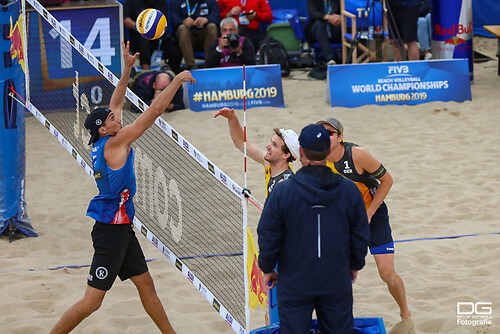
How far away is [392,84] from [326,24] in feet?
8.42

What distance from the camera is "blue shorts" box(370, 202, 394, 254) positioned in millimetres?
4977

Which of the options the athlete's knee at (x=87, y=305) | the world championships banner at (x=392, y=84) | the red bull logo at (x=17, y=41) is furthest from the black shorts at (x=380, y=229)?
the world championships banner at (x=392, y=84)

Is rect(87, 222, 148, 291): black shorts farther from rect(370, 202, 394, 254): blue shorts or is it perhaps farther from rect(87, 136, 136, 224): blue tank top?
rect(370, 202, 394, 254): blue shorts

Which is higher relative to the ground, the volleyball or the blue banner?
the volleyball

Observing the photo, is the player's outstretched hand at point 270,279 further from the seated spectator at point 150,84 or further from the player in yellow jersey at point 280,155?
the seated spectator at point 150,84

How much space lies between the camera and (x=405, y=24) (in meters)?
11.8

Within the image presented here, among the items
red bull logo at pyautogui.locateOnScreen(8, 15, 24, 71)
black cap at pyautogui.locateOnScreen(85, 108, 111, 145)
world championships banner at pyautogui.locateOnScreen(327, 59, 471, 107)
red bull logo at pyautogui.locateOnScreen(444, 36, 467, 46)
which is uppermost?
red bull logo at pyautogui.locateOnScreen(8, 15, 24, 71)

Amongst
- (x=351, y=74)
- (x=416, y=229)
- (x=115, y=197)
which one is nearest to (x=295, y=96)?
(x=351, y=74)

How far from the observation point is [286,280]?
380 centimetres

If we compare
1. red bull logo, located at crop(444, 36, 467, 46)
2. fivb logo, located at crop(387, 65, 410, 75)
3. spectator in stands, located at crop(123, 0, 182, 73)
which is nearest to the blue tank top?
fivb logo, located at crop(387, 65, 410, 75)

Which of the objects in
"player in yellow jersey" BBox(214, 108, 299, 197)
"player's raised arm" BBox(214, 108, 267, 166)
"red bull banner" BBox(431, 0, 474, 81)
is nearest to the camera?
"player in yellow jersey" BBox(214, 108, 299, 197)

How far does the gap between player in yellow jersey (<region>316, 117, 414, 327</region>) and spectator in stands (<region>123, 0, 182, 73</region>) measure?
25.0 feet

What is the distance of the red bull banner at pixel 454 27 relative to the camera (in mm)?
11898

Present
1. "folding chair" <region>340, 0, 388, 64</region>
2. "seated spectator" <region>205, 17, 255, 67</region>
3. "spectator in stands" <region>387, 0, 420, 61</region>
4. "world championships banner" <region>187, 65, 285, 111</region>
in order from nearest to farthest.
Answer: "world championships banner" <region>187, 65, 285, 111</region> < "seated spectator" <region>205, 17, 255, 67</region> < "spectator in stands" <region>387, 0, 420, 61</region> < "folding chair" <region>340, 0, 388, 64</region>
